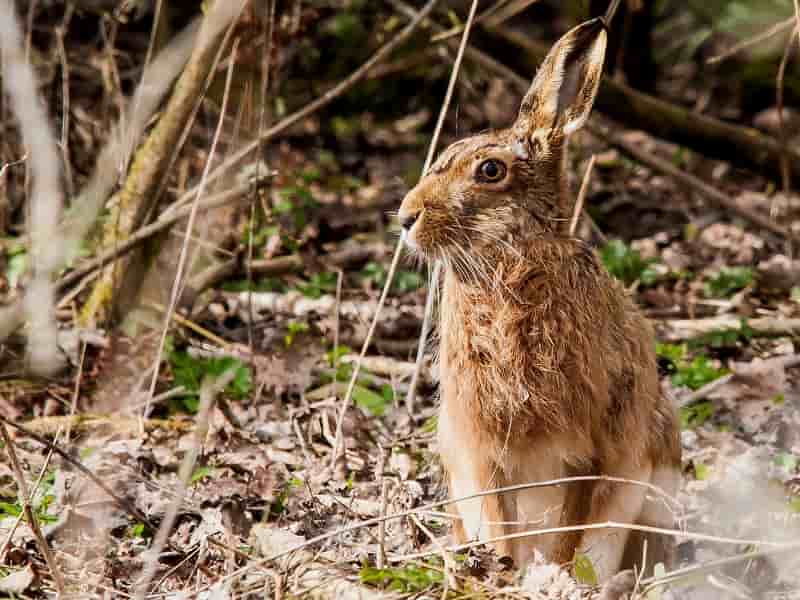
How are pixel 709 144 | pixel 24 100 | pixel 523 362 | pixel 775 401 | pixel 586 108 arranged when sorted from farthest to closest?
pixel 709 144 → pixel 775 401 → pixel 586 108 → pixel 523 362 → pixel 24 100

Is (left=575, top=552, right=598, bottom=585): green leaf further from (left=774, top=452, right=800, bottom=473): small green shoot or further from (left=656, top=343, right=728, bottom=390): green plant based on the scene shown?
(left=656, top=343, right=728, bottom=390): green plant

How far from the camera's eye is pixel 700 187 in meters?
6.86

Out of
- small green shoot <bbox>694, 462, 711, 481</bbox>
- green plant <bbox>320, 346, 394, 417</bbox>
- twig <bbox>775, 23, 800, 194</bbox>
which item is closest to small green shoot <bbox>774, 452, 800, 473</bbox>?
small green shoot <bbox>694, 462, 711, 481</bbox>

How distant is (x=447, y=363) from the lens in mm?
4062

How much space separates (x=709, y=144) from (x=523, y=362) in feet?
14.2

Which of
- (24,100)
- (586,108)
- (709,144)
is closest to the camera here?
(24,100)

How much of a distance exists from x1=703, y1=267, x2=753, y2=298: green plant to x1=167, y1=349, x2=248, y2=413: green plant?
112 inches

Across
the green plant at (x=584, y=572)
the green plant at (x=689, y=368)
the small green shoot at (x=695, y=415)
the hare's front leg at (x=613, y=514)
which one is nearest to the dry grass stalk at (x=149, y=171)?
the green plant at (x=689, y=368)

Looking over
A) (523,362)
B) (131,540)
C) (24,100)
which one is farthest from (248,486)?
(24,100)

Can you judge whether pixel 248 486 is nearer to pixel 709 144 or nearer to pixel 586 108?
pixel 586 108

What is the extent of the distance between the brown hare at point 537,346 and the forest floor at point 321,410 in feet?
1.12

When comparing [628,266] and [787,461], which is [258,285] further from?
[787,461]

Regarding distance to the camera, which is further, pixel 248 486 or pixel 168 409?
pixel 168 409

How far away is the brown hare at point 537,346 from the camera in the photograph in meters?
3.88
